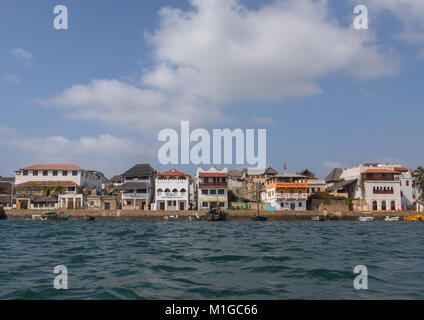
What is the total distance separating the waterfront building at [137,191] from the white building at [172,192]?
112 inches

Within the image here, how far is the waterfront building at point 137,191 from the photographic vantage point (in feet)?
213

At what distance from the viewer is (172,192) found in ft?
212

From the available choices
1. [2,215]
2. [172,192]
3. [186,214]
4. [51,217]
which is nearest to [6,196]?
[2,215]

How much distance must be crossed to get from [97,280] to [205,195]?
5551 cm

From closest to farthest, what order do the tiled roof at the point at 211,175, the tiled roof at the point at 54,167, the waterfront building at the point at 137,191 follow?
1. the waterfront building at the point at 137,191
2. the tiled roof at the point at 211,175
3. the tiled roof at the point at 54,167

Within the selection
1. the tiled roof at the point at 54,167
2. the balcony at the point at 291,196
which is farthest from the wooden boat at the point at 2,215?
the balcony at the point at 291,196

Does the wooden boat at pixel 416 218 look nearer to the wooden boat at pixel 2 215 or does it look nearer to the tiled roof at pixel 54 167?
the tiled roof at pixel 54 167

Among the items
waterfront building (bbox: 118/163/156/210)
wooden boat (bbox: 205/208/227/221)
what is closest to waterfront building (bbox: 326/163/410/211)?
wooden boat (bbox: 205/208/227/221)

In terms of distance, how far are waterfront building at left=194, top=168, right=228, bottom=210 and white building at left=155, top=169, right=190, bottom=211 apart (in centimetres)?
276

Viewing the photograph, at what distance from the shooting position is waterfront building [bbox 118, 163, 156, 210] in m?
64.9

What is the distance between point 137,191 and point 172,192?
7.16m
